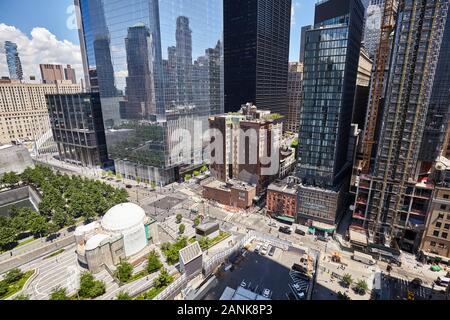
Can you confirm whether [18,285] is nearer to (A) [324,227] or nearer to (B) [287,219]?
(B) [287,219]

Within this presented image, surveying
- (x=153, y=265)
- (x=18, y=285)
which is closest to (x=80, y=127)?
(x=18, y=285)

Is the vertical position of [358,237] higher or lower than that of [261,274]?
lower

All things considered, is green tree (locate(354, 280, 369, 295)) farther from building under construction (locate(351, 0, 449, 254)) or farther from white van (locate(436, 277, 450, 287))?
Result: white van (locate(436, 277, 450, 287))

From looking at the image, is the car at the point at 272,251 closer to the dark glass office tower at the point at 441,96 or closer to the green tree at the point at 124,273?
the green tree at the point at 124,273

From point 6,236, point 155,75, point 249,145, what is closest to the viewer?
point 6,236
